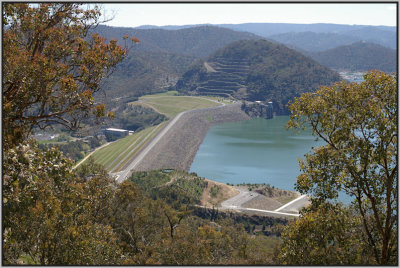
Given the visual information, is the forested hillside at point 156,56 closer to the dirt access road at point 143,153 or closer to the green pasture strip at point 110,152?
the dirt access road at point 143,153

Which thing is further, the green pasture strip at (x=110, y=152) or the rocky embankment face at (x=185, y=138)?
the green pasture strip at (x=110, y=152)

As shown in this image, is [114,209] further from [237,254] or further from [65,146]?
[65,146]

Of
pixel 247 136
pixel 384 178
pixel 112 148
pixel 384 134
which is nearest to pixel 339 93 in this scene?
pixel 384 134

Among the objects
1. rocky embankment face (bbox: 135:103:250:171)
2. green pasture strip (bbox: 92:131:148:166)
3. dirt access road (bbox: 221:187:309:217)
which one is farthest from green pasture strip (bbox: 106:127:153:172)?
dirt access road (bbox: 221:187:309:217)

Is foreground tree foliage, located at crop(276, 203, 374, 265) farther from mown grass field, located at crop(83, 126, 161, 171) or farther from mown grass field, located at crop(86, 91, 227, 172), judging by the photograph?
mown grass field, located at crop(83, 126, 161, 171)

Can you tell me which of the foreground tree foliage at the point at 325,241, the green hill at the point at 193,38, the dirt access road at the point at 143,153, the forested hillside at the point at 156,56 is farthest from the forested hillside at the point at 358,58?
the foreground tree foliage at the point at 325,241

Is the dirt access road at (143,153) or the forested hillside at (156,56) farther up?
the forested hillside at (156,56)
